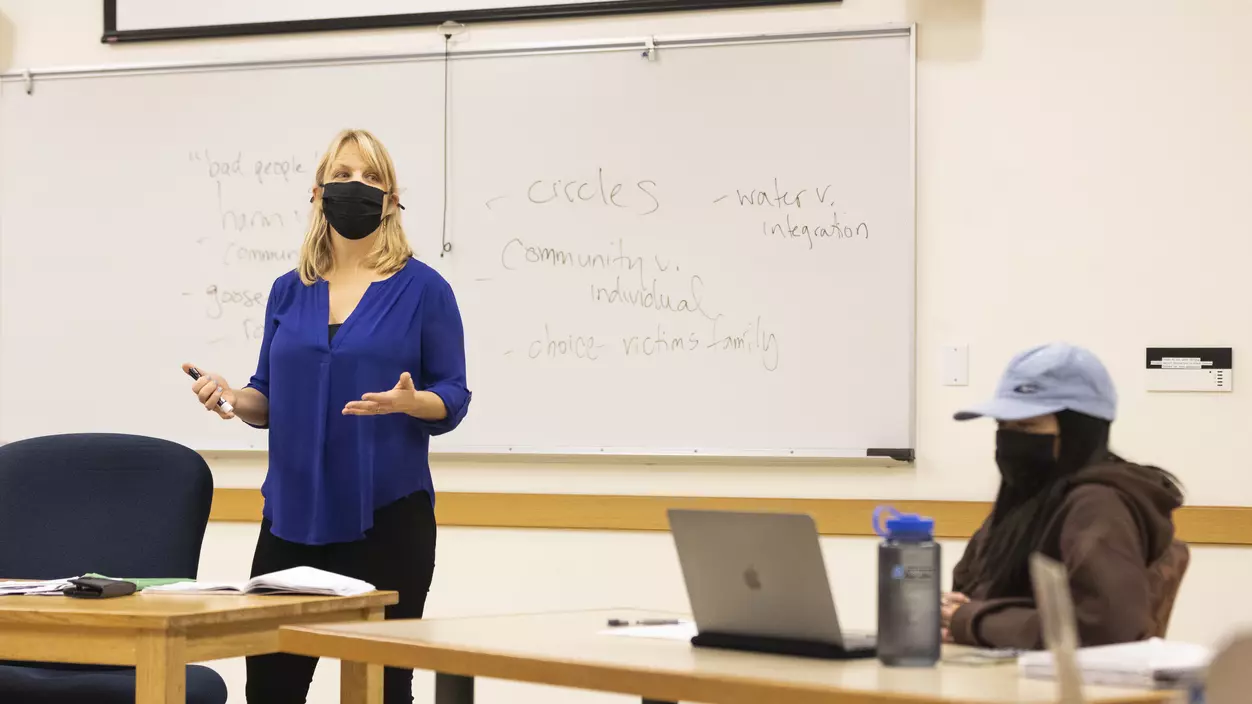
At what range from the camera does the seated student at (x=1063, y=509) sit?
1.56 meters

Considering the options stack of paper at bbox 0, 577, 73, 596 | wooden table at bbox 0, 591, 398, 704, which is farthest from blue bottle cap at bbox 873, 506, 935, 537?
stack of paper at bbox 0, 577, 73, 596

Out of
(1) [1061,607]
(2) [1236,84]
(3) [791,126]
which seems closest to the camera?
(1) [1061,607]

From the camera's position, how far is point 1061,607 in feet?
3.02

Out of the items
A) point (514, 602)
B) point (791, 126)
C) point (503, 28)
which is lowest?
point (514, 602)

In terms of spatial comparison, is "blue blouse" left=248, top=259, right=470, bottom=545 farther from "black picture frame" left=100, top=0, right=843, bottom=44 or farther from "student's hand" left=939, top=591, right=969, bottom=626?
"black picture frame" left=100, top=0, right=843, bottom=44

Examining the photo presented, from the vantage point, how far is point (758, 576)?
4.94ft

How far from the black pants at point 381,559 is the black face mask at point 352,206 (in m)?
0.55

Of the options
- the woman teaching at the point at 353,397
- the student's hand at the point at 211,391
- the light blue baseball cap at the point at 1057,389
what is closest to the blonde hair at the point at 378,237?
the woman teaching at the point at 353,397

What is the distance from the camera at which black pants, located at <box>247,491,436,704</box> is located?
7.74ft

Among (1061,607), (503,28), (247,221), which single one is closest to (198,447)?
(247,221)

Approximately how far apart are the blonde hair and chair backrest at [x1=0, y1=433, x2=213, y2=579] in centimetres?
46

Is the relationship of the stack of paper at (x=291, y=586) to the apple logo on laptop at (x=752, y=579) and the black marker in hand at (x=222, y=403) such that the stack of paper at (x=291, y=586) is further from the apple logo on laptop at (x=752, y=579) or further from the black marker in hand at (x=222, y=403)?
the apple logo on laptop at (x=752, y=579)

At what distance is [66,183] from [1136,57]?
3029mm

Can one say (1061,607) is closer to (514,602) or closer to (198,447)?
(514,602)
